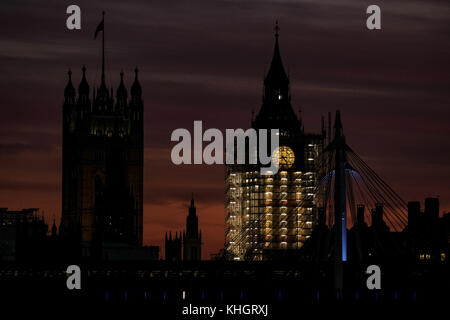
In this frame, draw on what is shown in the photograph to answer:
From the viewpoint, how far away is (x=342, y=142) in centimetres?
11519

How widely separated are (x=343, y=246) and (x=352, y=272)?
69.3 meters

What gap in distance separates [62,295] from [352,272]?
110ft

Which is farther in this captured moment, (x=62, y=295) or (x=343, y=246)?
(x=62, y=295)

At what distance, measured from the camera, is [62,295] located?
634 feet

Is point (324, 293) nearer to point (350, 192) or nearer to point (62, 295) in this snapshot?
point (62, 295)
